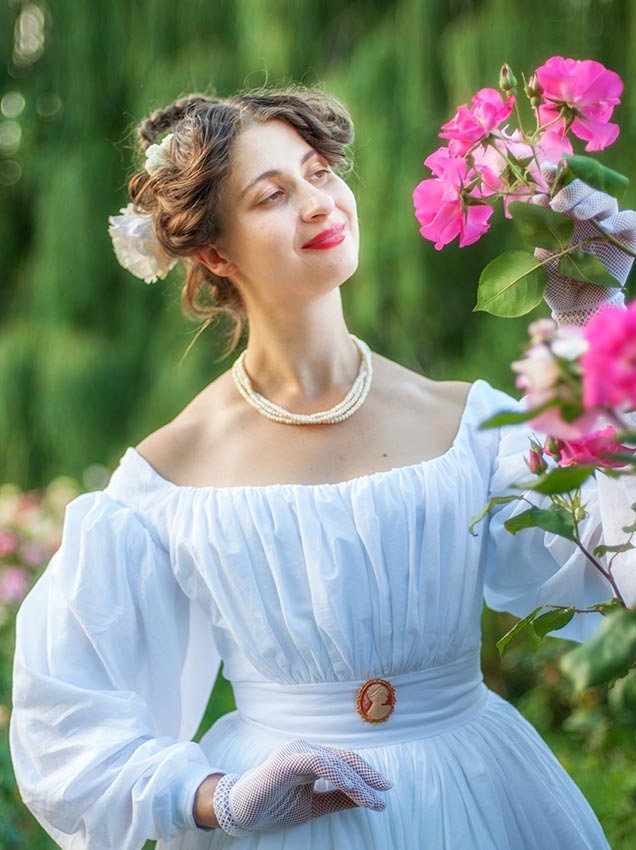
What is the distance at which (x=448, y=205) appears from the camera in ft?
3.87

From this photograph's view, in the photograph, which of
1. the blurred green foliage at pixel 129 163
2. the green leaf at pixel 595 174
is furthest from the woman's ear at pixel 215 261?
the blurred green foliage at pixel 129 163

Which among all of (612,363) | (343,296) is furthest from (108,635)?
(343,296)

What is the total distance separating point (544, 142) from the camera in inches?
45.6

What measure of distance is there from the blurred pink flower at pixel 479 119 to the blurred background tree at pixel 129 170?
52.0 inches

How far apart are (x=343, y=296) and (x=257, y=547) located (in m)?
1.70

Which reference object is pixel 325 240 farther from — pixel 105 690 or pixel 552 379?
pixel 552 379

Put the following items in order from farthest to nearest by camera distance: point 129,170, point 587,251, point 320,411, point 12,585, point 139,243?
point 129,170 → point 12,585 → point 139,243 → point 320,411 → point 587,251

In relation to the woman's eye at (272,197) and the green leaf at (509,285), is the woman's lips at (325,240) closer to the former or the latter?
the woman's eye at (272,197)

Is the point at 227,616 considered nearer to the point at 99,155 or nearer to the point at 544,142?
the point at 544,142

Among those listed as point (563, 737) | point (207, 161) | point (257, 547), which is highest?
point (207, 161)

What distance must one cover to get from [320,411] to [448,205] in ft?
1.35

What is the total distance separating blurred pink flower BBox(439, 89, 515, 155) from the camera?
3.61ft

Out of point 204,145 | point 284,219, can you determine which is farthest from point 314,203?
point 204,145

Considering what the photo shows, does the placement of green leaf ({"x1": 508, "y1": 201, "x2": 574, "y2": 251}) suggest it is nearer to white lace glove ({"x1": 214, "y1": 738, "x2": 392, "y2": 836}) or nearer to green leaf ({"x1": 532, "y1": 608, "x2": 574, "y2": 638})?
green leaf ({"x1": 532, "y1": 608, "x2": 574, "y2": 638})
